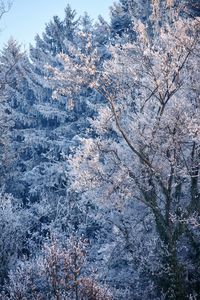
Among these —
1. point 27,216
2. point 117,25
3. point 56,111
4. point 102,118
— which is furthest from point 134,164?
point 117,25

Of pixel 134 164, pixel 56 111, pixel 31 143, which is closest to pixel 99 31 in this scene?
pixel 56 111

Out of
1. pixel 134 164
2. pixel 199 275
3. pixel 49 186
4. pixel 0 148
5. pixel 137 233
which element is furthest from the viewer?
pixel 0 148

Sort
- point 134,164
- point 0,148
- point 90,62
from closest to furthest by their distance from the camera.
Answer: point 90,62, point 134,164, point 0,148

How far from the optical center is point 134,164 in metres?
14.6

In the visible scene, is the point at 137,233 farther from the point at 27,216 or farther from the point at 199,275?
the point at 27,216

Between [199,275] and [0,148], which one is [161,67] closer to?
[199,275]

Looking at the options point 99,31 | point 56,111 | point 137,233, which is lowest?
point 137,233

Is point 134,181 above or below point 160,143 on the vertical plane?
below

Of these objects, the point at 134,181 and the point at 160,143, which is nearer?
the point at 160,143

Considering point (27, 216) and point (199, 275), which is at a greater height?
point (27, 216)

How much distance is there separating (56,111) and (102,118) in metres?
13.3

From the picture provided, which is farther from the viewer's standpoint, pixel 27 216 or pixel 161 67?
pixel 27 216

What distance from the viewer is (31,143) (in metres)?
27.7

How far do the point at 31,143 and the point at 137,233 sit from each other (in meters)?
13.8
